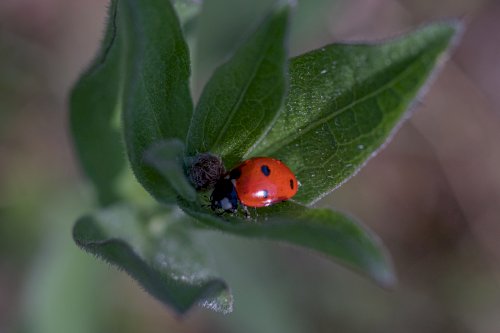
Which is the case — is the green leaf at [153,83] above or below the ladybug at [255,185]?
above

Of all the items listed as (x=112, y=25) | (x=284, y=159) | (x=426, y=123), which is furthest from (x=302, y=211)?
(x=426, y=123)

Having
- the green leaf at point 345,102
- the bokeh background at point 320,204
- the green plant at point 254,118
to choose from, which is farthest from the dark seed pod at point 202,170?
the bokeh background at point 320,204

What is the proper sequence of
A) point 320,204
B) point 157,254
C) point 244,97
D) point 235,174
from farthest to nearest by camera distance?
1. point 320,204
2. point 157,254
3. point 235,174
4. point 244,97

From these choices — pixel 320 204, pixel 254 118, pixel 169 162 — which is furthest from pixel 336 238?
pixel 320 204

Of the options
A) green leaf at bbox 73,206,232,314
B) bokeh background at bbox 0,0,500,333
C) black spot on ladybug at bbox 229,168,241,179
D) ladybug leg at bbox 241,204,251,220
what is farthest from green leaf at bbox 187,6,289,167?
bokeh background at bbox 0,0,500,333

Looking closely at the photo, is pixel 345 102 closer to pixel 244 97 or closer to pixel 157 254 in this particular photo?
pixel 244 97

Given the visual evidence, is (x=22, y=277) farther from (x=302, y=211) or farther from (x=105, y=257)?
(x=302, y=211)

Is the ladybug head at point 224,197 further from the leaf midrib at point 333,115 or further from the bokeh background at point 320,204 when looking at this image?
the bokeh background at point 320,204
